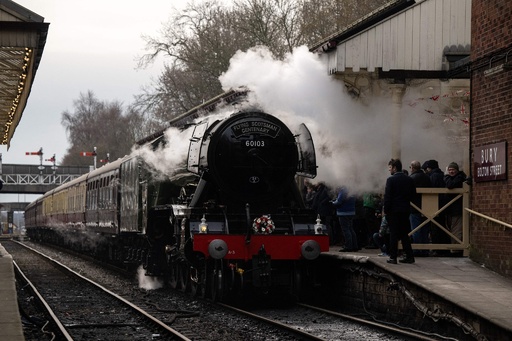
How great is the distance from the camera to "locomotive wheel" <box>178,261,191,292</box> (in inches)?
601

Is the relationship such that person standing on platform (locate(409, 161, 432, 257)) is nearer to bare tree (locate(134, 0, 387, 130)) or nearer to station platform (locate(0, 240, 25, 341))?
station platform (locate(0, 240, 25, 341))

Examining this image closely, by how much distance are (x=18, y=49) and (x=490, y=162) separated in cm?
809

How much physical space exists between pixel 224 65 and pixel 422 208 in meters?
26.6

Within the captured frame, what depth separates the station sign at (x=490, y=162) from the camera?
12.0 m

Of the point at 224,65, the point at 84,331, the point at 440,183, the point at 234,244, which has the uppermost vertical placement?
the point at 224,65

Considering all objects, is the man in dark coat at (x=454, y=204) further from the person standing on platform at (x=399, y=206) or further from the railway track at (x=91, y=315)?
the railway track at (x=91, y=315)

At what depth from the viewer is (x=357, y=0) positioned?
3578 centimetres

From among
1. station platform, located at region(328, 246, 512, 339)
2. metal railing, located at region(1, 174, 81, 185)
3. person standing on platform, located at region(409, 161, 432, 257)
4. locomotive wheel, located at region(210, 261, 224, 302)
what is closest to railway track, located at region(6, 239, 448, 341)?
locomotive wheel, located at region(210, 261, 224, 302)

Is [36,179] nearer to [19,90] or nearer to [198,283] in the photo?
[19,90]

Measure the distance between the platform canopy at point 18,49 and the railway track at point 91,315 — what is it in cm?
410

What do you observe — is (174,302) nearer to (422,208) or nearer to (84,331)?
(84,331)

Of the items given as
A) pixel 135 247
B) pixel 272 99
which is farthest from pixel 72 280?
pixel 272 99

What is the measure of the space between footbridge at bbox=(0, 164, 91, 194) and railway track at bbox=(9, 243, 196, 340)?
59561 mm

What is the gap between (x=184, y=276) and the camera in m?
15.7
